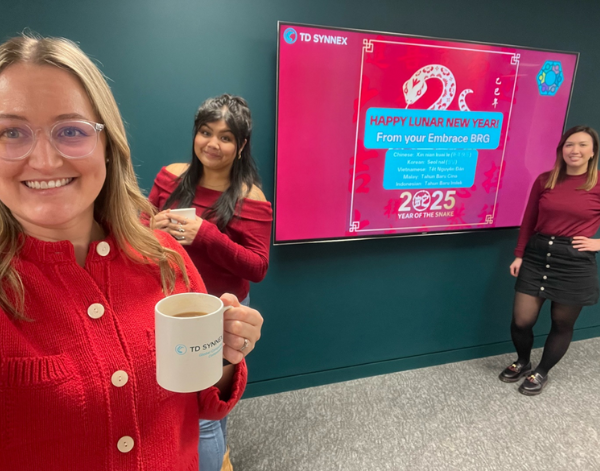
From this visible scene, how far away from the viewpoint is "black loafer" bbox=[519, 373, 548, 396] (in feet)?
8.31

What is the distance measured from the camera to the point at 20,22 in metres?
1.66

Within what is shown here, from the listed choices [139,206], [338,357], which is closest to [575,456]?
[338,357]

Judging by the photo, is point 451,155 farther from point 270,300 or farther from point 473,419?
point 473,419

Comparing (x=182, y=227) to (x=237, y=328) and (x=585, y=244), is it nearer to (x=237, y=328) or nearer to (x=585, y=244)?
(x=237, y=328)

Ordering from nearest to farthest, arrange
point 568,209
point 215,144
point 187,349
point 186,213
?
point 187,349 < point 186,213 < point 215,144 < point 568,209

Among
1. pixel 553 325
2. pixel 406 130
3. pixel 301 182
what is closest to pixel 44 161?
pixel 301 182

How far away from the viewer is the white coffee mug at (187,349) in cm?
65

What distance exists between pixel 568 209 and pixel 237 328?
2319 millimetres

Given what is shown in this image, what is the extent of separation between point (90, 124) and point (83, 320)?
0.35 m

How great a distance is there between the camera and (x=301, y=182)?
2137mm

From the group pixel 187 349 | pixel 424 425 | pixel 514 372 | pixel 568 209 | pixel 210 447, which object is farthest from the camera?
pixel 514 372

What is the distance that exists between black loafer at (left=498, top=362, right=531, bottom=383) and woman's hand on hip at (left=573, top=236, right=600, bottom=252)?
88 cm

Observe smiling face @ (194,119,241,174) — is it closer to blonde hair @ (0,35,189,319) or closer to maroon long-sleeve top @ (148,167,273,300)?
maroon long-sleeve top @ (148,167,273,300)

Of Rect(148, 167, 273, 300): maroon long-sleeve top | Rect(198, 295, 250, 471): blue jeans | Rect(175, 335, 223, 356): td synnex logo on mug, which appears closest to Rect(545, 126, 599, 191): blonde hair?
Rect(148, 167, 273, 300): maroon long-sleeve top
